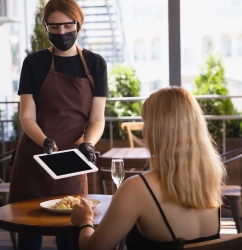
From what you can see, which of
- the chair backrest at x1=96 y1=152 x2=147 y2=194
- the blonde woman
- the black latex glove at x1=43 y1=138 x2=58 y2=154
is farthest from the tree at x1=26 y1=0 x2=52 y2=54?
the blonde woman

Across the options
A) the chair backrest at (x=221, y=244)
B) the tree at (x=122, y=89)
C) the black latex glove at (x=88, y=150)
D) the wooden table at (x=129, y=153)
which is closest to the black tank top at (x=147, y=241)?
the chair backrest at (x=221, y=244)

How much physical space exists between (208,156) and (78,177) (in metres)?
1.17

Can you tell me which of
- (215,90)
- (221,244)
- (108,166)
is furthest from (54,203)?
(215,90)

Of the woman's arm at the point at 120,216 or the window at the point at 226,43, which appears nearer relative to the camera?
the woman's arm at the point at 120,216

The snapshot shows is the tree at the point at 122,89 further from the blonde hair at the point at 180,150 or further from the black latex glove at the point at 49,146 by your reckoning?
the blonde hair at the point at 180,150

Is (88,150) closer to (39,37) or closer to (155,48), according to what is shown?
(39,37)

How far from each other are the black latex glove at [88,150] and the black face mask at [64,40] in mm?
519

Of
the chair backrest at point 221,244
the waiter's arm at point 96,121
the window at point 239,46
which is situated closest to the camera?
the chair backrest at point 221,244

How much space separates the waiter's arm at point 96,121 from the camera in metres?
3.43

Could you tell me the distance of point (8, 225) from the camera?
281 cm

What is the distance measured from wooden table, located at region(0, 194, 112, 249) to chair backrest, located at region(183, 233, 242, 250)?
0.75 metres

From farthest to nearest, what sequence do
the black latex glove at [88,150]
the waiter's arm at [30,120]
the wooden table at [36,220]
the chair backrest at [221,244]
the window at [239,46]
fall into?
the window at [239,46] < the waiter's arm at [30,120] < the black latex glove at [88,150] < the wooden table at [36,220] < the chair backrest at [221,244]

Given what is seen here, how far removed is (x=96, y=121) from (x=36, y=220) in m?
0.79

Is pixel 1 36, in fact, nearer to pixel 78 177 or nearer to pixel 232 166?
pixel 232 166
